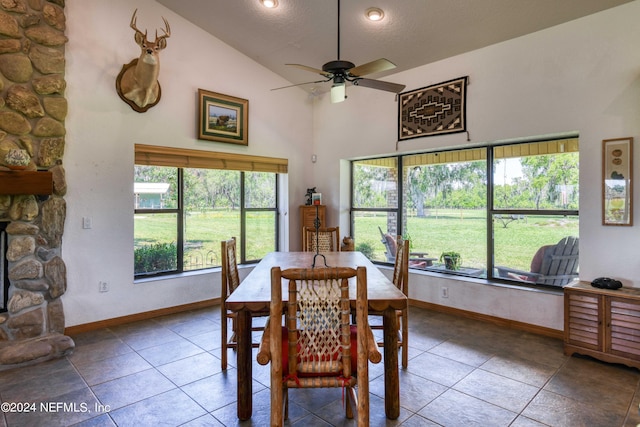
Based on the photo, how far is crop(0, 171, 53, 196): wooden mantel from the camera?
3061 mm

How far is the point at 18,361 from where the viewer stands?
2984 millimetres

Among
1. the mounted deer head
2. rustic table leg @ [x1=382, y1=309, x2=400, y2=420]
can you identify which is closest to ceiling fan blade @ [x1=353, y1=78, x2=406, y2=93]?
rustic table leg @ [x1=382, y1=309, x2=400, y2=420]

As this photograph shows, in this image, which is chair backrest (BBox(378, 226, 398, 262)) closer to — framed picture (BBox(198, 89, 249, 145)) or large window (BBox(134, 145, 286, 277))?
large window (BBox(134, 145, 286, 277))

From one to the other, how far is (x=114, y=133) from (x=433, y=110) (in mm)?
3646

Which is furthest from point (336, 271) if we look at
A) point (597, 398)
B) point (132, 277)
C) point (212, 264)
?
point (212, 264)

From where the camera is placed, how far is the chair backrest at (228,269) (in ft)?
9.20

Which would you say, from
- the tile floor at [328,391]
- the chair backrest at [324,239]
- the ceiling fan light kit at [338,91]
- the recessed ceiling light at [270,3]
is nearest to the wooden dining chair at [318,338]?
the tile floor at [328,391]

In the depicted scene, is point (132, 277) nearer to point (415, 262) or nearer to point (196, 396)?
point (196, 396)

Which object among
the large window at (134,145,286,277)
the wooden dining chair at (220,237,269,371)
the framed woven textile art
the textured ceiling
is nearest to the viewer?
the wooden dining chair at (220,237,269,371)

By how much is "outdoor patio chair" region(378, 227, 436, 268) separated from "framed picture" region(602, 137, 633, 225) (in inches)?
78.0

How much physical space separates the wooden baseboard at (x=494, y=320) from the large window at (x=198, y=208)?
95.5 inches

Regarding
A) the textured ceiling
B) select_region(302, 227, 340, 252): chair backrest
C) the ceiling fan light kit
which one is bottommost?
select_region(302, 227, 340, 252): chair backrest

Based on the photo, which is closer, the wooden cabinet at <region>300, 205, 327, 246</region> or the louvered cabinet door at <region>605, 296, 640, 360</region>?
the louvered cabinet door at <region>605, 296, 640, 360</region>

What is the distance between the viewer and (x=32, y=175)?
10.4ft
